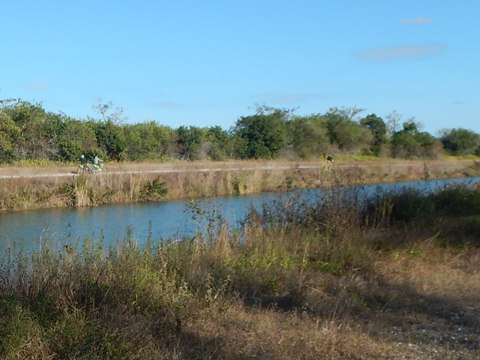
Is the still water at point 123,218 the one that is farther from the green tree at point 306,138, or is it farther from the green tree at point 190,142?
the green tree at point 306,138

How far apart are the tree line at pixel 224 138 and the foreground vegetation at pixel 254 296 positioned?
28.6m

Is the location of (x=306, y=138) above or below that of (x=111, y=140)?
above

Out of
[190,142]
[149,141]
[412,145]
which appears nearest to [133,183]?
[149,141]

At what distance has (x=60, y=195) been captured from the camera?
29719mm

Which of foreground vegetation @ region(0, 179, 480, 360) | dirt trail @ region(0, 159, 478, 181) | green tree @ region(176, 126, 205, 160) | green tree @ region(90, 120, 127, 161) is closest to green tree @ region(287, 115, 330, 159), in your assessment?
green tree @ region(176, 126, 205, 160)

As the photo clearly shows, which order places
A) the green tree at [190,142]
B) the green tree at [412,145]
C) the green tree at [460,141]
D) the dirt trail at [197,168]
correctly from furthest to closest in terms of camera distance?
the green tree at [460,141], the green tree at [412,145], the green tree at [190,142], the dirt trail at [197,168]

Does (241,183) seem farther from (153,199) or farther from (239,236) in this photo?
(239,236)

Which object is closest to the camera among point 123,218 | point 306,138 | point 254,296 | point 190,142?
point 254,296

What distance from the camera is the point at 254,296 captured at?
8.12 m

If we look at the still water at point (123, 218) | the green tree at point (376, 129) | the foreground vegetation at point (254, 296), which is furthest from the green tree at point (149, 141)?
the foreground vegetation at point (254, 296)

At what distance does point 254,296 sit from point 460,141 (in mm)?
79066

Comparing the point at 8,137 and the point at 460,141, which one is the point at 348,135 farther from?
the point at 8,137

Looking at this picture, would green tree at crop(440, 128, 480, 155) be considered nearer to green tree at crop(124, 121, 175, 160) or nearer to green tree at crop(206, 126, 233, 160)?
green tree at crop(206, 126, 233, 160)

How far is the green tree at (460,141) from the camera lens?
81.9 m
